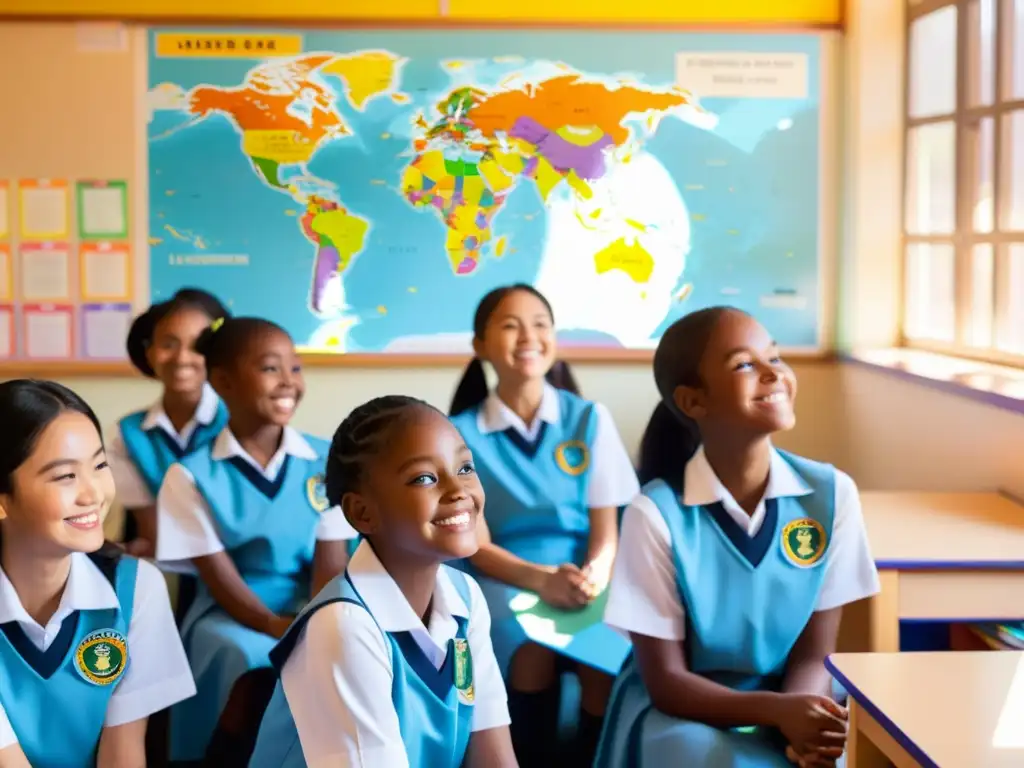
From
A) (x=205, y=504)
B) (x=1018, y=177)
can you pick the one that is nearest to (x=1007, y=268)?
(x=1018, y=177)

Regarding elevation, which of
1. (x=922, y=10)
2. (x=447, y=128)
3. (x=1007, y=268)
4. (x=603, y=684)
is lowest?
(x=603, y=684)

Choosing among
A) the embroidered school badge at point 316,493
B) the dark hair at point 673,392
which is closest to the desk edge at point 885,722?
the dark hair at point 673,392

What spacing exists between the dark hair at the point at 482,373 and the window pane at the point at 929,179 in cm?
119

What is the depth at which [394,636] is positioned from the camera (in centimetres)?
153

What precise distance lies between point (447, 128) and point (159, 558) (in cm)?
178

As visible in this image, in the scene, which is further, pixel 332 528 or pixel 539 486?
Answer: pixel 539 486

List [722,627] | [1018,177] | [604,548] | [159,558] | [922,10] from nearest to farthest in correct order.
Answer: [722,627] < [159,558] < [604,548] < [1018,177] < [922,10]

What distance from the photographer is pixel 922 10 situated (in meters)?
3.53

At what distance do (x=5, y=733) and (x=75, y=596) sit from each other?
20cm

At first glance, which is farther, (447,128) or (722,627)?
(447,128)

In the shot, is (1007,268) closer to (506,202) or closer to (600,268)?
(600,268)

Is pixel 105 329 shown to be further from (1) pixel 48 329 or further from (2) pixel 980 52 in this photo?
(2) pixel 980 52

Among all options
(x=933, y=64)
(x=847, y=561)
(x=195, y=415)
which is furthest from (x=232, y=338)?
(x=933, y=64)

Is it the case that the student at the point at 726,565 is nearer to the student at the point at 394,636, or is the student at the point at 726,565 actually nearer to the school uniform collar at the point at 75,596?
the student at the point at 394,636
